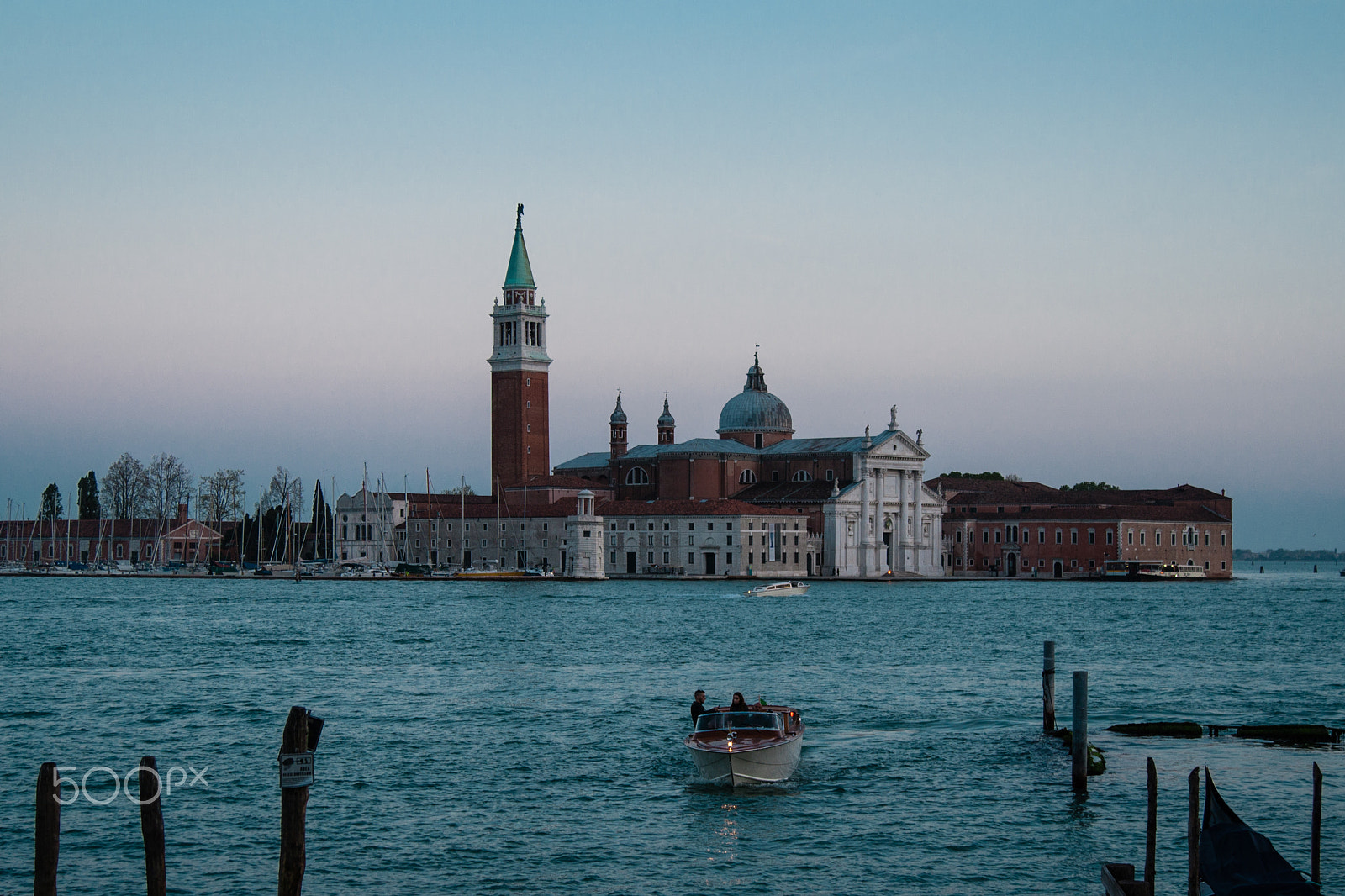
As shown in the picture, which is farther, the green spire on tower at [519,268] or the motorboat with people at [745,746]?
the green spire on tower at [519,268]

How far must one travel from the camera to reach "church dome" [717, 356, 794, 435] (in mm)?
105000

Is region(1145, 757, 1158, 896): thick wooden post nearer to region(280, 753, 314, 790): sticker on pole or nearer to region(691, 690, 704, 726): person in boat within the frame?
region(280, 753, 314, 790): sticker on pole

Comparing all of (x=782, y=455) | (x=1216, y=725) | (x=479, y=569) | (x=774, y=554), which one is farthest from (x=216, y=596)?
(x=1216, y=725)

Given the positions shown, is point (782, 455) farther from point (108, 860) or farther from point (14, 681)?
point (108, 860)

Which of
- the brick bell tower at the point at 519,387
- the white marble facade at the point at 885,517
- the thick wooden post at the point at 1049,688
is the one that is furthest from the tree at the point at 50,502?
the thick wooden post at the point at 1049,688

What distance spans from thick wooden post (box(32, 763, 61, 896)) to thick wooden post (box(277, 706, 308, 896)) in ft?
5.12

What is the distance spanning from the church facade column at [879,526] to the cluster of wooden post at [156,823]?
83.0 m

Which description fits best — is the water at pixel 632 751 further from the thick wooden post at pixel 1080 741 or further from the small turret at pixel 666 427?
the small turret at pixel 666 427

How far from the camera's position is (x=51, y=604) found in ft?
212

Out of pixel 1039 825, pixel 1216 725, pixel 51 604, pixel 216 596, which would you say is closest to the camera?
pixel 1039 825

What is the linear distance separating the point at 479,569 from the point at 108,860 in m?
80.2

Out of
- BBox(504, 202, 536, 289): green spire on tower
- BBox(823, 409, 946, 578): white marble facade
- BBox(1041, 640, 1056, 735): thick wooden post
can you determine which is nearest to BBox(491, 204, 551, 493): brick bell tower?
BBox(504, 202, 536, 289): green spire on tower

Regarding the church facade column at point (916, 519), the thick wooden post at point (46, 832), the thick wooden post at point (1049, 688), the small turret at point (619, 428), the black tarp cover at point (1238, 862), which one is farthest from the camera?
the small turret at point (619, 428)

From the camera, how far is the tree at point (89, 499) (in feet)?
368
